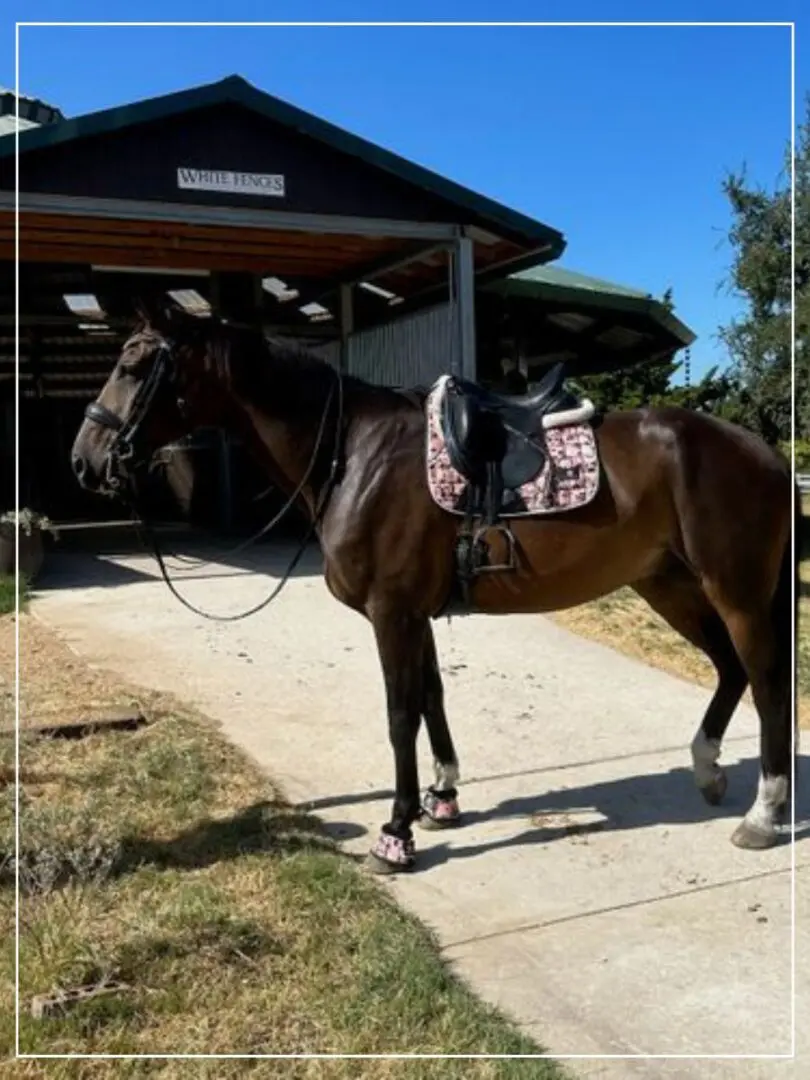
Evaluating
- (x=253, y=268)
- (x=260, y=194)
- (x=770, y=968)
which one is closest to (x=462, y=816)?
(x=770, y=968)

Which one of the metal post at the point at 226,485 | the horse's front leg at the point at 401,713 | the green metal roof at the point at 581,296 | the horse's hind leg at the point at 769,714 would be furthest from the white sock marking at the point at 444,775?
the metal post at the point at 226,485

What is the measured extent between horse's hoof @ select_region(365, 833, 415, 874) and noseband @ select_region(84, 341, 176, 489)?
1.62 meters

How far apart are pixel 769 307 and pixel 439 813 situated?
16141 mm

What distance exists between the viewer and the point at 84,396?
14953 millimetres

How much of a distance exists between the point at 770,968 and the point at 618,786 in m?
1.69

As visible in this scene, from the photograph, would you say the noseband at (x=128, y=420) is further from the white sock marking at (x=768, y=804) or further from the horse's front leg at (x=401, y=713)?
the white sock marking at (x=768, y=804)

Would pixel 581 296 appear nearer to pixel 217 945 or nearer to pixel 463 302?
pixel 463 302

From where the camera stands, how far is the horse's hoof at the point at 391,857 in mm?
3865

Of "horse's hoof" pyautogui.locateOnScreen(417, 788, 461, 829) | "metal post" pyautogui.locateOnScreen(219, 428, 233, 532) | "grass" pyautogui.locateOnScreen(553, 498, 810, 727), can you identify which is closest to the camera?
"horse's hoof" pyautogui.locateOnScreen(417, 788, 461, 829)

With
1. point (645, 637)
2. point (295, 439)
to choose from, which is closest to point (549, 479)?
point (295, 439)

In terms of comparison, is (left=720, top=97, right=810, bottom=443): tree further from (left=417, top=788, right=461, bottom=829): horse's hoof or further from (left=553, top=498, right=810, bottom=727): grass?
(left=417, top=788, right=461, bottom=829): horse's hoof

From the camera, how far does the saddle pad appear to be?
153 inches

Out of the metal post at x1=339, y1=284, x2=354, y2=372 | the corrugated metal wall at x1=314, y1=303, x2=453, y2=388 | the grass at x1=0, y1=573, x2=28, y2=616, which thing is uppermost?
the metal post at x1=339, y1=284, x2=354, y2=372

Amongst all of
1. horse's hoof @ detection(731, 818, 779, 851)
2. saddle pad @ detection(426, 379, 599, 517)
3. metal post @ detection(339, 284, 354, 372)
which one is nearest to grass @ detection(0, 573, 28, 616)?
metal post @ detection(339, 284, 354, 372)
